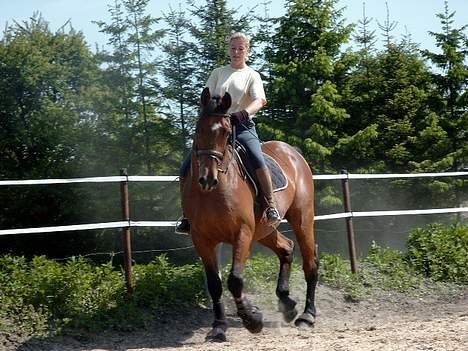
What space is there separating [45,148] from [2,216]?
11.8 feet

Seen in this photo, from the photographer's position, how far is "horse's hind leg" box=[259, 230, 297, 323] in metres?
8.54

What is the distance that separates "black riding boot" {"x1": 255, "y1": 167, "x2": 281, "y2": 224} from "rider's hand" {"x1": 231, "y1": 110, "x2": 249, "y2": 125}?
0.61 metres

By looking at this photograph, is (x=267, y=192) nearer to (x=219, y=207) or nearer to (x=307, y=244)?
(x=219, y=207)

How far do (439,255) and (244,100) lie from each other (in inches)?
217

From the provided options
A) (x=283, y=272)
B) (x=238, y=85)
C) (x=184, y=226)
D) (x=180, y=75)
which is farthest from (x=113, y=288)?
(x=180, y=75)

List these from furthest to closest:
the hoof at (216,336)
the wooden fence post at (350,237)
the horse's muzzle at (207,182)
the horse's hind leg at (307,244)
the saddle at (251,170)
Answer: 1. the wooden fence post at (350,237)
2. the horse's hind leg at (307,244)
3. the saddle at (251,170)
4. the hoof at (216,336)
5. the horse's muzzle at (207,182)

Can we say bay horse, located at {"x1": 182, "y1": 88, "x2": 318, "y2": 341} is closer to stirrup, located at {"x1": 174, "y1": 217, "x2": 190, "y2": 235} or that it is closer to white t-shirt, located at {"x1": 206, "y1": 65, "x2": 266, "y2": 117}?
stirrup, located at {"x1": 174, "y1": 217, "x2": 190, "y2": 235}

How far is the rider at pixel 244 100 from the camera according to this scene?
7.59 meters

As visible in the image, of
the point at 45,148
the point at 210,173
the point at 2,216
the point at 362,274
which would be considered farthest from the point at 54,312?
the point at 45,148

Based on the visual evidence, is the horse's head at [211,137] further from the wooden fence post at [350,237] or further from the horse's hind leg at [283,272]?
the wooden fence post at [350,237]

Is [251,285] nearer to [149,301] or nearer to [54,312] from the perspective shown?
[149,301]

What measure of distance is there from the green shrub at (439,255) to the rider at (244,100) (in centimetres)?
483

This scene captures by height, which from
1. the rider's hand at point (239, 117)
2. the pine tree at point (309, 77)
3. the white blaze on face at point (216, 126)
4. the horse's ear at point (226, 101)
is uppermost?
the pine tree at point (309, 77)

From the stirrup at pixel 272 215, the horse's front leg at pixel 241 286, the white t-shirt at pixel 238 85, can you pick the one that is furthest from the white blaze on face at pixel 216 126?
the stirrup at pixel 272 215
